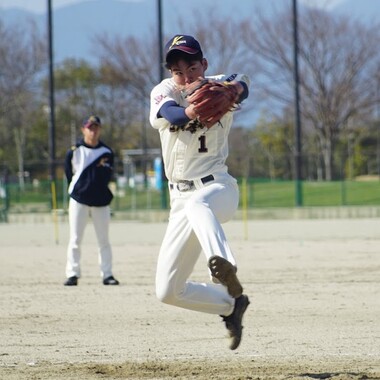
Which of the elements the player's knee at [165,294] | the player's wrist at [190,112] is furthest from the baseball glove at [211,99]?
the player's knee at [165,294]

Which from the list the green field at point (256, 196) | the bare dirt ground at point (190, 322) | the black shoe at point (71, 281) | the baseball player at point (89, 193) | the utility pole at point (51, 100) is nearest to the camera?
the bare dirt ground at point (190, 322)

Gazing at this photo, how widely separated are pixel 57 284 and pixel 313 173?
1159 inches

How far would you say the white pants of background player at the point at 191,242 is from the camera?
7637mm

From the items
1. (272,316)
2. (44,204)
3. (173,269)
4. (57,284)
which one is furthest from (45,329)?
(44,204)

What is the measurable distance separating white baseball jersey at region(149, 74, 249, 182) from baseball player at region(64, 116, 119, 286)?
6.36 m

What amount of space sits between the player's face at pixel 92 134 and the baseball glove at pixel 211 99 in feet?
22.1

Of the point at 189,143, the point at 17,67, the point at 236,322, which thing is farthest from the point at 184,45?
the point at 17,67

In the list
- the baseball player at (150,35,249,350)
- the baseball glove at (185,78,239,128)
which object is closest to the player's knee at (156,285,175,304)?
the baseball player at (150,35,249,350)

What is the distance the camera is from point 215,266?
7.22 meters

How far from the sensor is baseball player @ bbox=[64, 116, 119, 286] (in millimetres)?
14156

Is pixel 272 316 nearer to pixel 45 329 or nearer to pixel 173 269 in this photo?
pixel 45 329

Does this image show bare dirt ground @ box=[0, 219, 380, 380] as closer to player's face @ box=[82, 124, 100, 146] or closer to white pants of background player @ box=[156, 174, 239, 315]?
white pants of background player @ box=[156, 174, 239, 315]

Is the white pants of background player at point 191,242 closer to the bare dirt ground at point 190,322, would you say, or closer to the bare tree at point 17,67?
the bare dirt ground at point 190,322

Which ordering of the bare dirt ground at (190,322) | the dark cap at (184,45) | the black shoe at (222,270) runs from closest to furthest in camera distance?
the black shoe at (222,270) → the dark cap at (184,45) → the bare dirt ground at (190,322)
